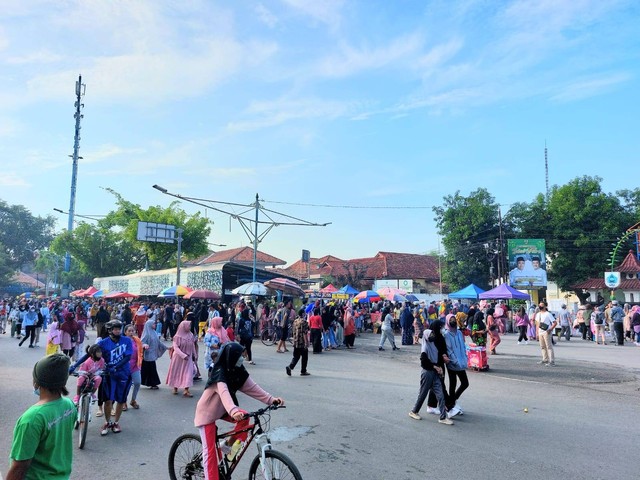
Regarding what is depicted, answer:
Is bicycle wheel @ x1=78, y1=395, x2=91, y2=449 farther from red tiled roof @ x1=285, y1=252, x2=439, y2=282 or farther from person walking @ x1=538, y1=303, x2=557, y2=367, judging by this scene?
red tiled roof @ x1=285, y1=252, x2=439, y2=282

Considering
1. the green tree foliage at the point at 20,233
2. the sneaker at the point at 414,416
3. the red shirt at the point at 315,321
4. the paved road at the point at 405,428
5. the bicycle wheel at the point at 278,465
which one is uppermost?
the green tree foliage at the point at 20,233

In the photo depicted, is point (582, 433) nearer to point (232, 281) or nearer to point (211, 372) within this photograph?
point (211, 372)

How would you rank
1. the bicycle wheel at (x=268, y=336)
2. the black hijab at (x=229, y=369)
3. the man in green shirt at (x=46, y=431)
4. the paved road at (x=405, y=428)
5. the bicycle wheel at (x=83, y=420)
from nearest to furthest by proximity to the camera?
the man in green shirt at (x=46, y=431)
the black hijab at (x=229, y=369)
the paved road at (x=405, y=428)
the bicycle wheel at (x=83, y=420)
the bicycle wheel at (x=268, y=336)

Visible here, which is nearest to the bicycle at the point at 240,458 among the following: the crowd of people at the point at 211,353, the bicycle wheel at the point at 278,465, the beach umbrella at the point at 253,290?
the bicycle wheel at the point at 278,465

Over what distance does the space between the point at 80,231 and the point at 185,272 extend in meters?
19.7

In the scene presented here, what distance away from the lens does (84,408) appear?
21.7 feet

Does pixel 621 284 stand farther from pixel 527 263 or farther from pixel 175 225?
pixel 175 225

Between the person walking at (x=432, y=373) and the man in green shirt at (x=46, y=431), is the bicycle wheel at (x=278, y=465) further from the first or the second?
the person walking at (x=432, y=373)

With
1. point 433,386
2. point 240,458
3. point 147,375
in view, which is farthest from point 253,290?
point 240,458

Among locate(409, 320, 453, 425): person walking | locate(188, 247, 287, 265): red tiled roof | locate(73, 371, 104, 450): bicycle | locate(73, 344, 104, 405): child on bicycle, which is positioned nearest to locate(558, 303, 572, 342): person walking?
locate(409, 320, 453, 425): person walking

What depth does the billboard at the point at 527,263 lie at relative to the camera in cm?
3644

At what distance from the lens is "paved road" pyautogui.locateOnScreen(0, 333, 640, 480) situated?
568cm

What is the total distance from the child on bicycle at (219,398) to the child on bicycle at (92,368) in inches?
123

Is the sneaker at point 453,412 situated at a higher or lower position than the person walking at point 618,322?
lower
